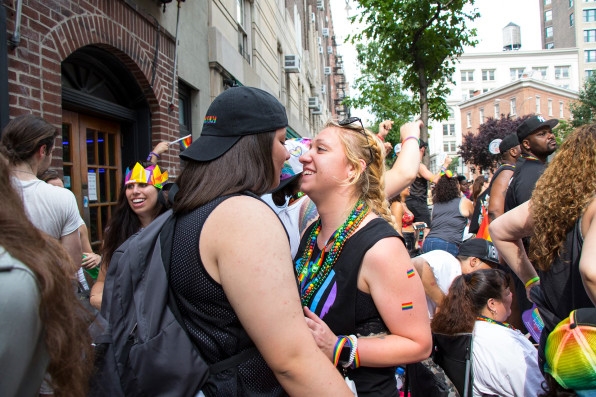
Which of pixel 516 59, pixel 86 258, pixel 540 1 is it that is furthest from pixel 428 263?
pixel 540 1

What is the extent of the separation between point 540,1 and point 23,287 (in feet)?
329

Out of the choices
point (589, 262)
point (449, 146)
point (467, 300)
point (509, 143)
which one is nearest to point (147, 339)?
point (589, 262)

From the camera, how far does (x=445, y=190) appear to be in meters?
6.36

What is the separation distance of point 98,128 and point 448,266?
4078 mm

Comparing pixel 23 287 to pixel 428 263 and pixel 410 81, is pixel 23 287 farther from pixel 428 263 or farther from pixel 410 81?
pixel 410 81

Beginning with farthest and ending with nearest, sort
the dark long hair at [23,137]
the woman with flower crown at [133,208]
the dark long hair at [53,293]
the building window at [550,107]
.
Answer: the building window at [550,107]
the woman with flower crown at [133,208]
the dark long hair at [23,137]
the dark long hair at [53,293]

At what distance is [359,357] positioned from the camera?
1.77m

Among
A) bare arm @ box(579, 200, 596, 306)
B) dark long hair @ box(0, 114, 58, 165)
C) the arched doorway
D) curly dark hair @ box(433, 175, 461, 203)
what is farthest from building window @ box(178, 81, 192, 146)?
bare arm @ box(579, 200, 596, 306)

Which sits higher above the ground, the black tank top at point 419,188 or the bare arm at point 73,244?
the black tank top at point 419,188

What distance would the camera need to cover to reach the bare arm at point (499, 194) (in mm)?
4434

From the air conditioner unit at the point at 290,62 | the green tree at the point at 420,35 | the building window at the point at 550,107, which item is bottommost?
the green tree at the point at 420,35

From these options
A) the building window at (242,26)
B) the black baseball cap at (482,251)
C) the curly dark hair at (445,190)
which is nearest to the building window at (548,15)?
the building window at (242,26)

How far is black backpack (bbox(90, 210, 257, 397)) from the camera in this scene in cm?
127

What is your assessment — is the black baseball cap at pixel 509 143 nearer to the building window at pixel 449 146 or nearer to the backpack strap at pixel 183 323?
the backpack strap at pixel 183 323
